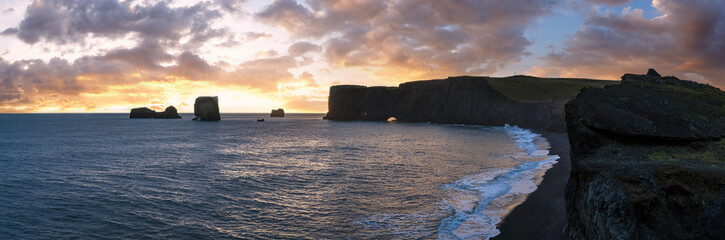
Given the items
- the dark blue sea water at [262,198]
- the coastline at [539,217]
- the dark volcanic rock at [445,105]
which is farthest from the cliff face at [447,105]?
the coastline at [539,217]

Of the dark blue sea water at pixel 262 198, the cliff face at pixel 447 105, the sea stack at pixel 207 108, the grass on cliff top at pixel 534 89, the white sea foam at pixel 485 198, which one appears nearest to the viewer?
the white sea foam at pixel 485 198

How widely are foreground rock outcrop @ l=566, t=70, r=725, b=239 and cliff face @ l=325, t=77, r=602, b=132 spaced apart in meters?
69.2

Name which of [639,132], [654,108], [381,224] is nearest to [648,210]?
[639,132]

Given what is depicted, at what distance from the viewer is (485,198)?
64.2 feet

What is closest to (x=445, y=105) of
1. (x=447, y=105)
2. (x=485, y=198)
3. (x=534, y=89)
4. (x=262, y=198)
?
(x=447, y=105)

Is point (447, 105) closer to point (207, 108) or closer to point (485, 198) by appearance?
point (207, 108)

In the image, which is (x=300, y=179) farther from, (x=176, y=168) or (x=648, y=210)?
(x=648, y=210)

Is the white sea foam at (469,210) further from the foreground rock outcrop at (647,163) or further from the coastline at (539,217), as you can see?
the foreground rock outcrop at (647,163)

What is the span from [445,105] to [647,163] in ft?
421

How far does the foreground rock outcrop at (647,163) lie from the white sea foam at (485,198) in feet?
11.6

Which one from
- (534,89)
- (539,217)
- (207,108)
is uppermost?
(534,89)

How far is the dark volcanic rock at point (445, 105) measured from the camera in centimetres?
10099

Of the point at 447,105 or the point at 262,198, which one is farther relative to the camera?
the point at 447,105

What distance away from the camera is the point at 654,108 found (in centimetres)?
1297
